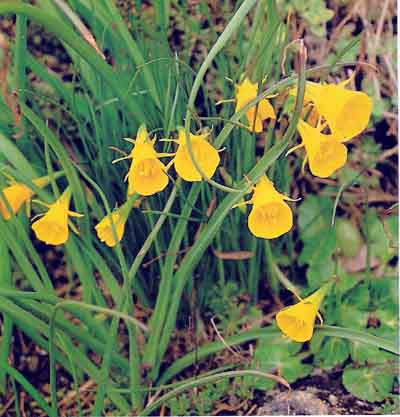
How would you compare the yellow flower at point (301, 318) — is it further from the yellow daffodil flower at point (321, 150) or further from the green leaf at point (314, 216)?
the green leaf at point (314, 216)

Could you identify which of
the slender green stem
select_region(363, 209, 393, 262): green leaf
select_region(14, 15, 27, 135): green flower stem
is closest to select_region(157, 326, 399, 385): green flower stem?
select_region(363, 209, 393, 262): green leaf

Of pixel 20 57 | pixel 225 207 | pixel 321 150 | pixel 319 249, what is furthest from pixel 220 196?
pixel 20 57

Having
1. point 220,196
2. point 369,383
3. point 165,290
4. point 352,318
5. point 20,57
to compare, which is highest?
point 20,57

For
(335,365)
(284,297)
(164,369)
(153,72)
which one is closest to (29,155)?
(153,72)

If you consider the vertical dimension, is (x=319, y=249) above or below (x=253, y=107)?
below

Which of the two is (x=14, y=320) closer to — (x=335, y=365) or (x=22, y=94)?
(x=22, y=94)

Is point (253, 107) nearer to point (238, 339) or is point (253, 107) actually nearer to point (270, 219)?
point (270, 219)

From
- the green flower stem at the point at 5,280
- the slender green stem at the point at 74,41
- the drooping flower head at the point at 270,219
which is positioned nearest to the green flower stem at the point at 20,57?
the slender green stem at the point at 74,41
